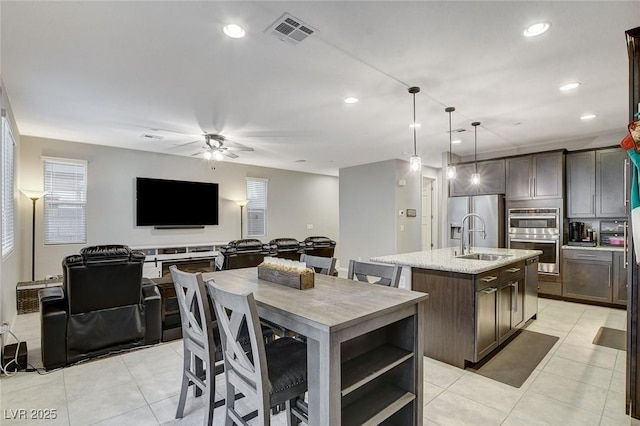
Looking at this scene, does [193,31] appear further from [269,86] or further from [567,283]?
[567,283]

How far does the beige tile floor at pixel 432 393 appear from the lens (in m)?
2.13

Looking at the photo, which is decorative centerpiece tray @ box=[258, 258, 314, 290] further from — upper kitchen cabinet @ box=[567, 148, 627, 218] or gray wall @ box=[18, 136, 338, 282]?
upper kitchen cabinet @ box=[567, 148, 627, 218]

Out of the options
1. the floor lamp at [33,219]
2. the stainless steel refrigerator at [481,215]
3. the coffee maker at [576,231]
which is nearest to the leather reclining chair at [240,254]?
the floor lamp at [33,219]

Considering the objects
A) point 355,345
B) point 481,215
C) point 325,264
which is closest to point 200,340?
point 355,345

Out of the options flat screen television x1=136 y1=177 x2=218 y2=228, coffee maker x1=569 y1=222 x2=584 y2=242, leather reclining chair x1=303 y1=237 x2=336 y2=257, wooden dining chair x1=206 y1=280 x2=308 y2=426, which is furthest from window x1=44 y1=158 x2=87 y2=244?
coffee maker x1=569 y1=222 x2=584 y2=242

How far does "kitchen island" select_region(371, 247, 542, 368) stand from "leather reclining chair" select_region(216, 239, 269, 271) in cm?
174

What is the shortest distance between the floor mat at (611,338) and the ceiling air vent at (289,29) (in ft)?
13.9

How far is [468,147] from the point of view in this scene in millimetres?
5945

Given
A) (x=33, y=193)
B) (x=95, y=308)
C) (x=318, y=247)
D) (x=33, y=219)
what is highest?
(x=33, y=193)

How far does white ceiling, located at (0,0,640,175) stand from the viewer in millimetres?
2061

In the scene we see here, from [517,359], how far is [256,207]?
621 cm

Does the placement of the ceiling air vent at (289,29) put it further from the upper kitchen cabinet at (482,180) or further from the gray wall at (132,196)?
the gray wall at (132,196)

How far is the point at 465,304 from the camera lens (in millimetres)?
2789

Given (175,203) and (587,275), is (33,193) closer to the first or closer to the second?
(175,203)
